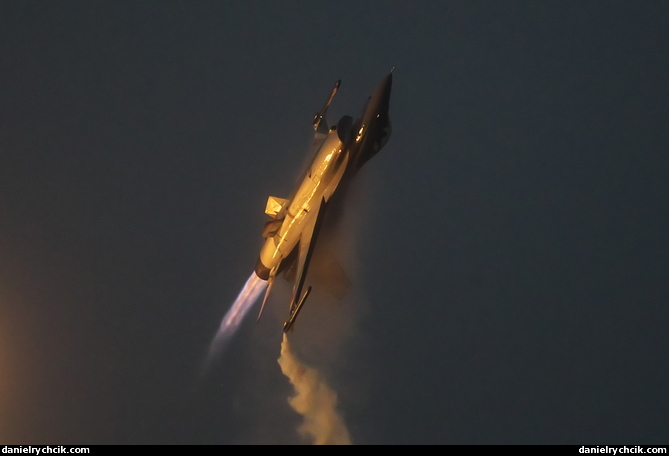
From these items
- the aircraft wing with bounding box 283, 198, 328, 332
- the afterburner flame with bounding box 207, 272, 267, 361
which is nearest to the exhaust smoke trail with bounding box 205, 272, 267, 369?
the afterburner flame with bounding box 207, 272, 267, 361

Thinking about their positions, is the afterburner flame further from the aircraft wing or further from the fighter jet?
the aircraft wing

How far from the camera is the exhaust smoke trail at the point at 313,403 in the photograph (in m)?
27.4

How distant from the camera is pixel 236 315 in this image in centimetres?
3075

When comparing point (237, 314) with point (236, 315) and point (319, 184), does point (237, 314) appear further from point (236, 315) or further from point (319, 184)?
point (319, 184)

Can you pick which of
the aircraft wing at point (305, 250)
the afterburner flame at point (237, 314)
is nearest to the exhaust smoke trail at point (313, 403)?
the afterburner flame at point (237, 314)

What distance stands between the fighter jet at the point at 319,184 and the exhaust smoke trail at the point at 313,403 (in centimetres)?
275

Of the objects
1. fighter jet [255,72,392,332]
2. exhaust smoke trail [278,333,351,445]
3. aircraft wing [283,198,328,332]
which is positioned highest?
fighter jet [255,72,392,332]

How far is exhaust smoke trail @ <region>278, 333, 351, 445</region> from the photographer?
27.4 metres

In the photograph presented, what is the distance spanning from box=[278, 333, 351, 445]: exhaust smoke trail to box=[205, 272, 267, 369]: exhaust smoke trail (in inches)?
83.7

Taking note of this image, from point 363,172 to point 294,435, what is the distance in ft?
34.2

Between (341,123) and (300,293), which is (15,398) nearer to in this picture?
(300,293)

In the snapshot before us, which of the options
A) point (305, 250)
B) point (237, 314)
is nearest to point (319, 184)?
point (305, 250)
